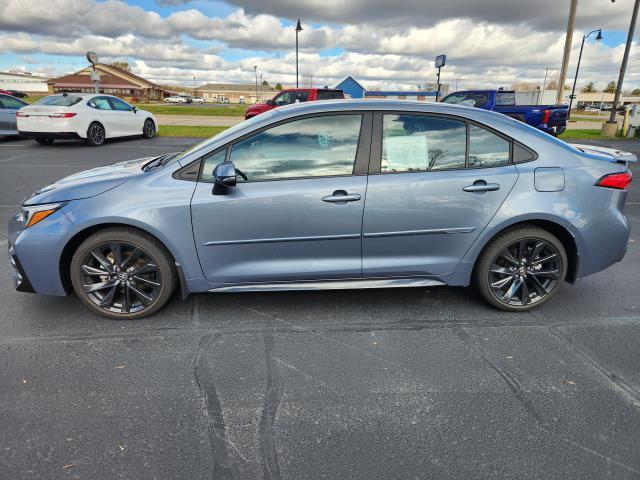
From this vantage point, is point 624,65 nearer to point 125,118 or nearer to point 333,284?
point 125,118

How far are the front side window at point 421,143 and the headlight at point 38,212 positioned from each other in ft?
7.73

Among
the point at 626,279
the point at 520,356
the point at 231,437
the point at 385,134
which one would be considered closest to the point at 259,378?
the point at 231,437

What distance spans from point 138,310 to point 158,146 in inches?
438

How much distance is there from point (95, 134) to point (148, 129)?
2608 millimetres

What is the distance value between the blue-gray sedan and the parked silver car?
1309 cm

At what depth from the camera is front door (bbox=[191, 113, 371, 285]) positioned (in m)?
3.12

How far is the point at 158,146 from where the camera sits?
43.9 ft

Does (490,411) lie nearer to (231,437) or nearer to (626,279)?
(231,437)

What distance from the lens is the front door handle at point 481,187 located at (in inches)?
128

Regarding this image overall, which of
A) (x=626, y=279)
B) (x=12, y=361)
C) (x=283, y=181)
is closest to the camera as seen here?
(x=12, y=361)

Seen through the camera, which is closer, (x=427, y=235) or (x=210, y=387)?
(x=210, y=387)

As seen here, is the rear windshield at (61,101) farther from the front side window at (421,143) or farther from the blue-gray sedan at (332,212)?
the front side window at (421,143)

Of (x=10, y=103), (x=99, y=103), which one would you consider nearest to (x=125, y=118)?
(x=99, y=103)

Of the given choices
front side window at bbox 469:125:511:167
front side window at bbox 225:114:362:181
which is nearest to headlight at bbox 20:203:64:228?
front side window at bbox 225:114:362:181
